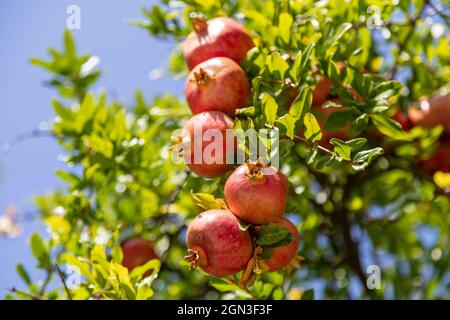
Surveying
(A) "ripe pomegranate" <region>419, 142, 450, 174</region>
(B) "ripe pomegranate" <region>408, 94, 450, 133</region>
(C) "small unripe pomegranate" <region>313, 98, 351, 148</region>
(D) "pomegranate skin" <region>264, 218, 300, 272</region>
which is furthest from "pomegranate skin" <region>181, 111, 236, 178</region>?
(A) "ripe pomegranate" <region>419, 142, 450, 174</region>

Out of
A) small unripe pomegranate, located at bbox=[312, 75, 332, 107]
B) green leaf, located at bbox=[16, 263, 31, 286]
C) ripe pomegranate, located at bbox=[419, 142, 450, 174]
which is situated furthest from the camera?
ripe pomegranate, located at bbox=[419, 142, 450, 174]

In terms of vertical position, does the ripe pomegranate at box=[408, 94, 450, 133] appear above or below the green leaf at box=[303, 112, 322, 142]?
below

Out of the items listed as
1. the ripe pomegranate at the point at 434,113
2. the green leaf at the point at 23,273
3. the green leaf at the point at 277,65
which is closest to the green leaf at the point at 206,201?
the green leaf at the point at 277,65

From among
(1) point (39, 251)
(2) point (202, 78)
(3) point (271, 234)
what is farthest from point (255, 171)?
A: (1) point (39, 251)

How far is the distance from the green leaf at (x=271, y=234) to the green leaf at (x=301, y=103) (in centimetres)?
31

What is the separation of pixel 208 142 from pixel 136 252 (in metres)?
0.86

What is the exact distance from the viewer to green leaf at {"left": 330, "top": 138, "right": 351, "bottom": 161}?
1520 millimetres

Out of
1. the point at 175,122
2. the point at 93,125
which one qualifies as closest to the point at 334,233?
the point at 175,122

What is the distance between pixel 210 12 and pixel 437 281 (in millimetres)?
1653

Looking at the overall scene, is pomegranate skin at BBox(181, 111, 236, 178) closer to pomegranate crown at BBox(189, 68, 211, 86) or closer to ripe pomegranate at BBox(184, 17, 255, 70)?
pomegranate crown at BBox(189, 68, 211, 86)

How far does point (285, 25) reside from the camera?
1.90 meters

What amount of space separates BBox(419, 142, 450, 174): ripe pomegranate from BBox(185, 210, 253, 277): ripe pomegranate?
4.12 ft

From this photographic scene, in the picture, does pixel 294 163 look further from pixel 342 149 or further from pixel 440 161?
pixel 342 149

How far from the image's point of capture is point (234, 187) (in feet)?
5.01
